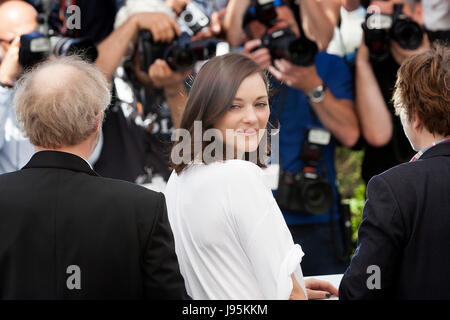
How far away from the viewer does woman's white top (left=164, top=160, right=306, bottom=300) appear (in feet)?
4.87

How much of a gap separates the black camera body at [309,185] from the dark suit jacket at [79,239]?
1554 millimetres

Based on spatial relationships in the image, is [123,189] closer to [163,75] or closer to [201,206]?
[201,206]

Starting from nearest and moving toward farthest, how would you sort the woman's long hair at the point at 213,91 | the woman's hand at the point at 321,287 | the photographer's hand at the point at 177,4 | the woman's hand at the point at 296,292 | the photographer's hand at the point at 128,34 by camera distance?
the woman's hand at the point at 296,292
the woman's long hair at the point at 213,91
the woman's hand at the point at 321,287
the photographer's hand at the point at 128,34
the photographer's hand at the point at 177,4

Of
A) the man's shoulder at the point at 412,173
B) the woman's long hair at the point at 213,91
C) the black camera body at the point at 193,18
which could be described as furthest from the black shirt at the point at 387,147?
the woman's long hair at the point at 213,91

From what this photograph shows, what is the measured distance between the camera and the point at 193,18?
306 centimetres

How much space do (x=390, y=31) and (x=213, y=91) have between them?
1631 mm

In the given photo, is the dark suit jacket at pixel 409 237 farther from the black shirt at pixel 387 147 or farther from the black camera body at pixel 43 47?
the black shirt at pixel 387 147

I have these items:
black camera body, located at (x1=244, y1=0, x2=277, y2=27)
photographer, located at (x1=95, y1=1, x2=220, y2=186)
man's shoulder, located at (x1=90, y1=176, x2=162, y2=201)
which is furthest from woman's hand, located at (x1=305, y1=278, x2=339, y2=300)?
black camera body, located at (x1=244, y1=0, x2=277, y2=27)

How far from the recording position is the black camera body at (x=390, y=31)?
9.83ft

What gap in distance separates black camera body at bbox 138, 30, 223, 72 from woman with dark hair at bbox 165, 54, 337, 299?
1.13 meters

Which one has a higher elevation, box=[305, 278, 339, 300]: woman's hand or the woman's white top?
the woman's white top

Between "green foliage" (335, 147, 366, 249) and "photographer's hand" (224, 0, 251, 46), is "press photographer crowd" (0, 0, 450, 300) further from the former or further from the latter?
"green foliage" (335, 147, 366, 249)

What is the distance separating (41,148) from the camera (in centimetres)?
152

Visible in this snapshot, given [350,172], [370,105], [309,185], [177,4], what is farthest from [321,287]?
[350,172]
